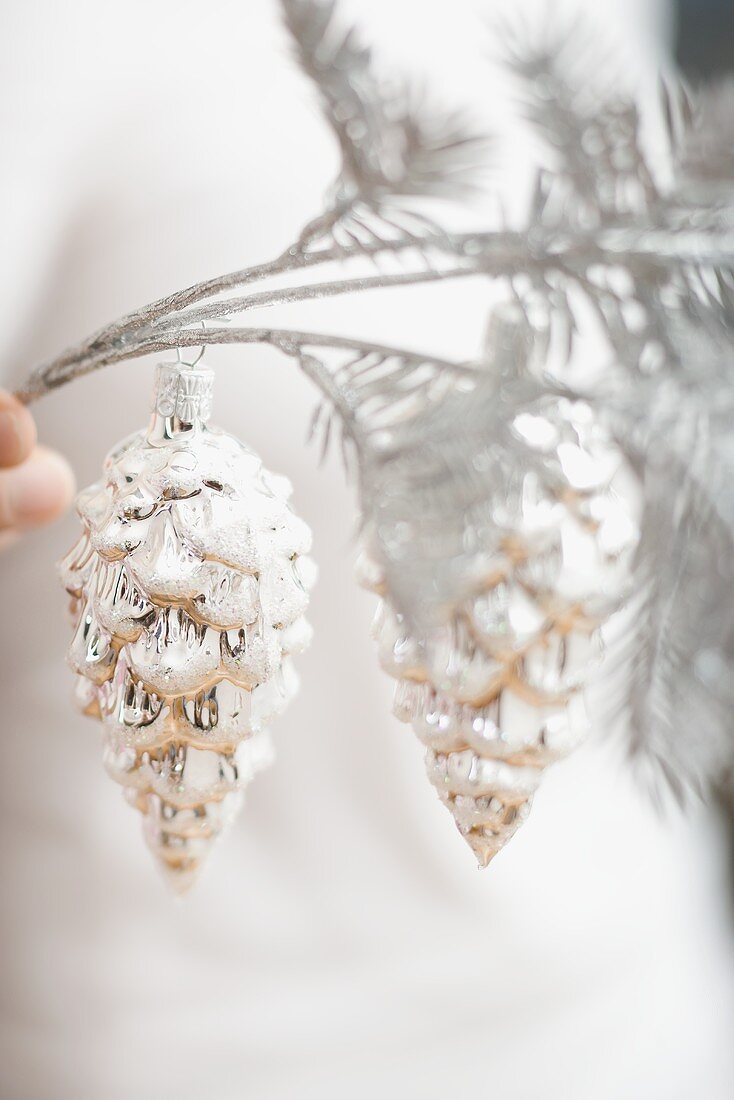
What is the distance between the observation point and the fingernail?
42 centimetres

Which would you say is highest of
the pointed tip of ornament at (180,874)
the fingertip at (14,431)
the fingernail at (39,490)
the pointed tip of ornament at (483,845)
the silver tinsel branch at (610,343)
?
the fingernail at (39,490)

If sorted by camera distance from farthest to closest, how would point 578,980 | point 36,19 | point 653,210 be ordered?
1. point 578,980
2. point 36,19
3. point 653,210

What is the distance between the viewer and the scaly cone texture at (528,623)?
0.24 metres

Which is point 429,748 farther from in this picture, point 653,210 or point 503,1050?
point 503,1050

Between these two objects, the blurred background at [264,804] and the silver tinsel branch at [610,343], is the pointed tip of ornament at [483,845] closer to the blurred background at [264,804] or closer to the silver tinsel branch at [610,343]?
the silver tinsel branch at [610,343]

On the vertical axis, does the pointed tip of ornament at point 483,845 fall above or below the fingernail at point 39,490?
below

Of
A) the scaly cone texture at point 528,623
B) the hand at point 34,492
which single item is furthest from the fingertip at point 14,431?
the scaly cone texture at point 528,623

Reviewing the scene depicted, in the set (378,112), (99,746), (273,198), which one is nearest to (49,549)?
(99,746)

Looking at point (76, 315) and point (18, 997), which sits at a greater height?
point (76, 315)

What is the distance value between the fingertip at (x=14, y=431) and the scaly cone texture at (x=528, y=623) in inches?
6.4

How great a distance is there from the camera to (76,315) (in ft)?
1.57

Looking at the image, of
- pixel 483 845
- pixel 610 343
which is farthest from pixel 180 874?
pixel 610 343

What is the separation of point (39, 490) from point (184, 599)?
0.19 meters

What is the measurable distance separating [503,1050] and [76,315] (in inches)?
18.1
